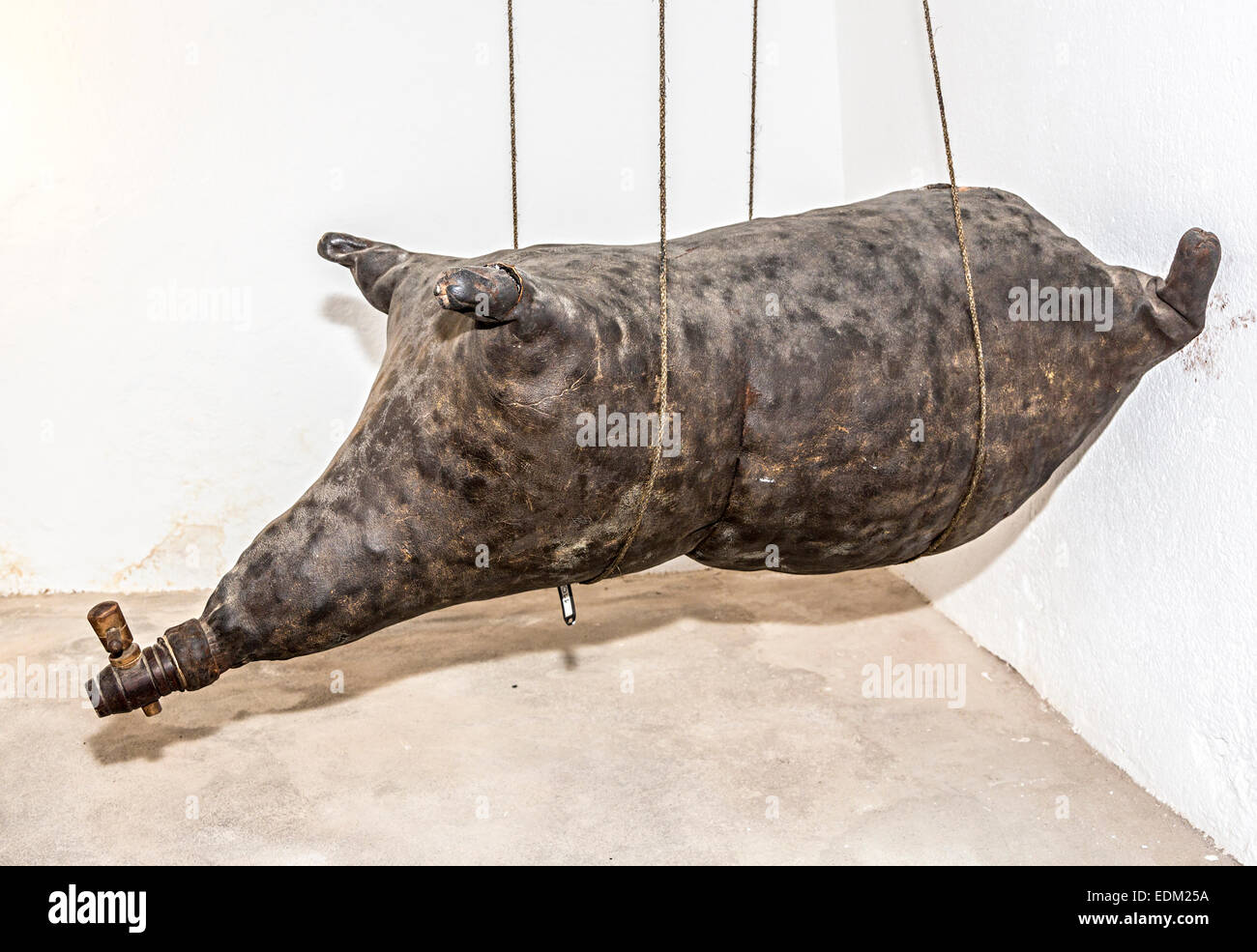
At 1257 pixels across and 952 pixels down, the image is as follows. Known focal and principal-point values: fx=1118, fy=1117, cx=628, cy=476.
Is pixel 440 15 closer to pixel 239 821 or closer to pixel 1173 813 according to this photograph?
pixel 239 821

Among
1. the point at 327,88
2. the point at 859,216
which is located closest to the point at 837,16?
the point at 327,88

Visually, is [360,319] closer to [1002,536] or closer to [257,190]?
[257,190]

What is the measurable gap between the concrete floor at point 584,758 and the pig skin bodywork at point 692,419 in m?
0.84

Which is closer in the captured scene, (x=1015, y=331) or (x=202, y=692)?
(x=1015, y=331)

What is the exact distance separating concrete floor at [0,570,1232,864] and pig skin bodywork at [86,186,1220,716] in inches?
32.9

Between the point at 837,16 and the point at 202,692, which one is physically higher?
the point at 837,16

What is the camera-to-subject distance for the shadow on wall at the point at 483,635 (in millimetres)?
3014

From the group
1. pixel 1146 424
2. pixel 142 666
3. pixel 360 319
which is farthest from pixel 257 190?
pixel 1146 424

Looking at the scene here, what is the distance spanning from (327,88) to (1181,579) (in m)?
3.01

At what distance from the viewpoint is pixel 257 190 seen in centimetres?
379

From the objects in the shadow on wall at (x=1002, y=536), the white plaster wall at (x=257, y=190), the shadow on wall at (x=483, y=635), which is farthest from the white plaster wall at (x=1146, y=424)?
the white plaster wall at (x=257, y=190)

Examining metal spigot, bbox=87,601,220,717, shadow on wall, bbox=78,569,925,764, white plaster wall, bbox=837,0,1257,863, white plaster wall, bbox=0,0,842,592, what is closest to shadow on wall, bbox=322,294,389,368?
white plaster wall, bbox=0,0,842,592

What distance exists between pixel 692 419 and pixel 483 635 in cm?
210

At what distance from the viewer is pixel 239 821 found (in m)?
2.53
